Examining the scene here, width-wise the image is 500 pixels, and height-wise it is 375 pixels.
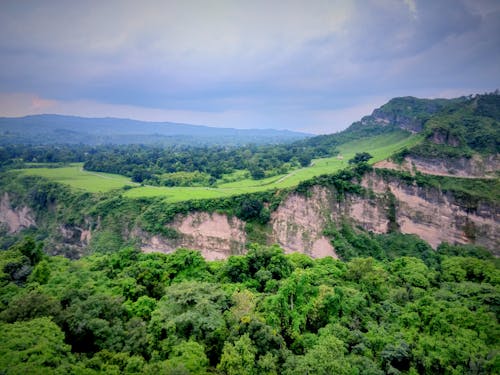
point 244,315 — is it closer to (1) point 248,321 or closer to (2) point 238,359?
(1) point 248,321

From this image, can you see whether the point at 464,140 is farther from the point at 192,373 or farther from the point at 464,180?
the point at 192,373

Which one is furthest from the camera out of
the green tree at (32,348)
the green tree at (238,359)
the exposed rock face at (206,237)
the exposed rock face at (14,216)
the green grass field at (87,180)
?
the exposed rock face at (14,216)

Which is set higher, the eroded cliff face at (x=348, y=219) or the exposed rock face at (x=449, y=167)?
the exposed rock face at (x=449, y=167)

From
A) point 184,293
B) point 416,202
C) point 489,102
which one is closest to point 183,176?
point 416,202

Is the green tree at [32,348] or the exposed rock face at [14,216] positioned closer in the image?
the green tree at [32,348]

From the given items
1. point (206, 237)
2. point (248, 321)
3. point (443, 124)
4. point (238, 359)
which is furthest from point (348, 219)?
point (238, 359)

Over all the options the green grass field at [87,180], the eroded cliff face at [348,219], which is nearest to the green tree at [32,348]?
the eroded cliff face at [348,219]

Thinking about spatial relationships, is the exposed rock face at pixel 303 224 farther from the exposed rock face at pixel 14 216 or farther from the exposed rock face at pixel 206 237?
the exposed rock face at pixel 14 216
